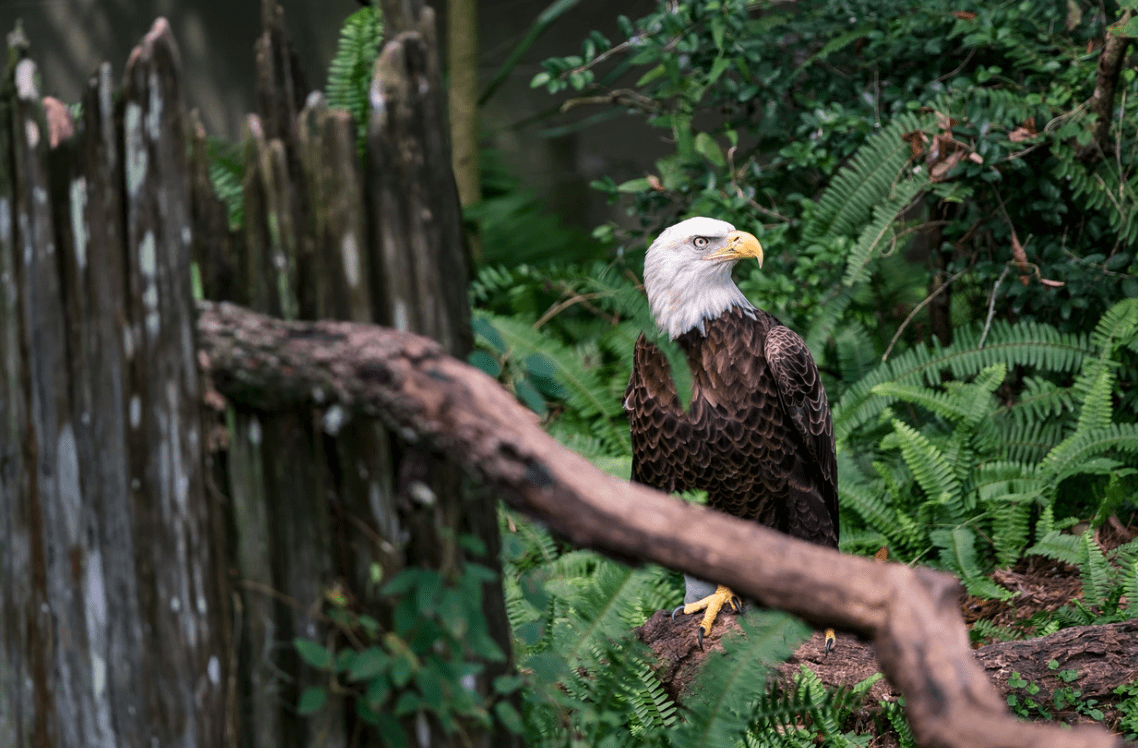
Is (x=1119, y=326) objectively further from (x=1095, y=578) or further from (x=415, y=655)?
(x=415, y=655)

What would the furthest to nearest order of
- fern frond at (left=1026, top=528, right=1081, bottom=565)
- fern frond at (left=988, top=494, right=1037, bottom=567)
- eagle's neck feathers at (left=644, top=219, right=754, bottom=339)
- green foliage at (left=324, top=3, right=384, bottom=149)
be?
fern frond at (left=988, top=494, right=1037, bottom=567), fern frond at (left=1026, top=528, right=1081, bottom=565), eagle's neck feathers at (left=644, top=219, right=754, bottom=339), green foliage at (left=324, top=3, right=384, bottom=149)

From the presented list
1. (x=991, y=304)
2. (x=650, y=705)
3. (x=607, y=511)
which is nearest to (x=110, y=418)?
(x=607, y=511)

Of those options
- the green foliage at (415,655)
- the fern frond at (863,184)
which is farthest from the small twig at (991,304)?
the green foliage at (415,655)

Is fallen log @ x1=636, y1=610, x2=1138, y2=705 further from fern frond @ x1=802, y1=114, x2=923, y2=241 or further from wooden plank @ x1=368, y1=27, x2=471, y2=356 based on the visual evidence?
fern frond @ x1=802, y1=114, x2=923, y2=241

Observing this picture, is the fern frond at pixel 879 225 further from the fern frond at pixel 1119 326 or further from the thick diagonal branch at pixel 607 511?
the thick diagonal branch at pixel 607 511

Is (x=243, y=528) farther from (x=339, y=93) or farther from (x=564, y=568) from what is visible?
(x=564, y=568)

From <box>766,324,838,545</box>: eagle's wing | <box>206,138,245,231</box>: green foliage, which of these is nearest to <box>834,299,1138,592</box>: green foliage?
<box>766,324,838,545</box>: eagle's wing

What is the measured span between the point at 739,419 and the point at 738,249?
568 mm

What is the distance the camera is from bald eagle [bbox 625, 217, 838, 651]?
325 centimetres

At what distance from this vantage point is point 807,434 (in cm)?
329

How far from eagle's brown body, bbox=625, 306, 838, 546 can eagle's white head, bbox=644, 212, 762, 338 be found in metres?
0.05

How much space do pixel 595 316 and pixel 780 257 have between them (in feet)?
3.81

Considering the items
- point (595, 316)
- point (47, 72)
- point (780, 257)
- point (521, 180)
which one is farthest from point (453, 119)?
point (47, 72)

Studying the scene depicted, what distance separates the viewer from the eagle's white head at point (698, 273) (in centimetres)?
331
